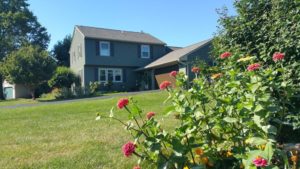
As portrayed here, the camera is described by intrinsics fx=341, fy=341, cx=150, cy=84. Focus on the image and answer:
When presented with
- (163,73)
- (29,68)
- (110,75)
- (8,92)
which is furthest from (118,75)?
(8,92)

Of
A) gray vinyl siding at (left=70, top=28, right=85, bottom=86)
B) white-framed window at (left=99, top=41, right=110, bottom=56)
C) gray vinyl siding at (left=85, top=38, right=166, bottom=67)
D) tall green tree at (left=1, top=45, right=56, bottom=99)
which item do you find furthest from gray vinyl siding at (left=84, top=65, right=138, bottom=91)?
tall green tree at (left=1, top=45, right=56, bottom=99)

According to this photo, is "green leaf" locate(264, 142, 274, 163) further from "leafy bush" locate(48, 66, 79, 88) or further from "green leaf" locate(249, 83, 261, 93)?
"leafy bush" locate(48, 66, 79, 88)

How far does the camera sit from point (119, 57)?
29344 mm

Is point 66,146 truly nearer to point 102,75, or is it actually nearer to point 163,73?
point 163,73

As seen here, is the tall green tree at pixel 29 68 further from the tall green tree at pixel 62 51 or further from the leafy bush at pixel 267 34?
the tall green tree at pixel 62 51

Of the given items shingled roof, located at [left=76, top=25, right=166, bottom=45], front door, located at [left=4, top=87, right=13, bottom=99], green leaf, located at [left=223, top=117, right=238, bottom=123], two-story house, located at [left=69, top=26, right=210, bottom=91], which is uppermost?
shingled roof, located at [left=76, top=25, right=166, bottom=45]

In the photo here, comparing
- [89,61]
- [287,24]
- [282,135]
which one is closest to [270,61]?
[287,24]

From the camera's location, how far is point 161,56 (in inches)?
1226

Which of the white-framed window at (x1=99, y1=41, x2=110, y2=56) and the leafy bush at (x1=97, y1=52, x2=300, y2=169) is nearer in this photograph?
the leafy bush at (x1=97, y1=52, x2=300, y2=169)

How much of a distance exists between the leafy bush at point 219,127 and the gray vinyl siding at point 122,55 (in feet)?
82.7

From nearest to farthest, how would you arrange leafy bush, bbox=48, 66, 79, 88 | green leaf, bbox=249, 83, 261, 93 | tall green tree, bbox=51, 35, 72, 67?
green leaf, bbox=249, 83, 261, 93 < leafy bush, bbox=48, 66, 79, 88 < tall green tree, bbox=51, 35, 72, 67

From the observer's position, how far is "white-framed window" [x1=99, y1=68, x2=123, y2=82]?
1135 inches

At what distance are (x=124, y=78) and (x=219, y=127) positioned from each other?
2665 centimetres

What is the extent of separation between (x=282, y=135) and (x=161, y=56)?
88.7 feet
